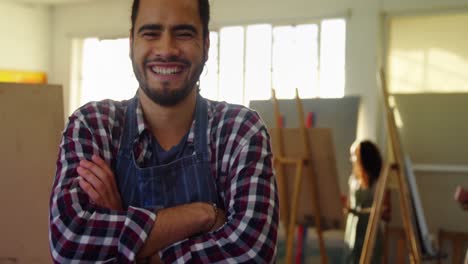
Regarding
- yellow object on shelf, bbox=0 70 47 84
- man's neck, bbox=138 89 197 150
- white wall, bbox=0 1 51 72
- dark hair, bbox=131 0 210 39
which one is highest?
white wall, bbox=0 1 51 72

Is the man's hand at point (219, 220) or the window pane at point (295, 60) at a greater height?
the window pane at point (295, 60)

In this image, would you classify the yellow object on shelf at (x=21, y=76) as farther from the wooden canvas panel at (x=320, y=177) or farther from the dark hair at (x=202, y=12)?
the dark hair at (x=202, y=12)

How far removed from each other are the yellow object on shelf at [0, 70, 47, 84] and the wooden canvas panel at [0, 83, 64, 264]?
475 cm

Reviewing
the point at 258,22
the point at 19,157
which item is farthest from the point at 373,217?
Answer: the point at 258,22

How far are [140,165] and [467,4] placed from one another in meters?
4.14

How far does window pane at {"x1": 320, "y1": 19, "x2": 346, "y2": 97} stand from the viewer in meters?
5.25

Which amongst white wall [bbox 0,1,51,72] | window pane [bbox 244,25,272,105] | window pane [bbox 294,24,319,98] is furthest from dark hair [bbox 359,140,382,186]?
white wall [bbox 0,1,51,72]

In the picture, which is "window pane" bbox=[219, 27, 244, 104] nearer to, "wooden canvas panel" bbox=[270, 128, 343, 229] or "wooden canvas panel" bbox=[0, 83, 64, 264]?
"wooden canvas panel" bbox=[270, 128, 343, 229]

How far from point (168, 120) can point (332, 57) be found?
4.15 metres

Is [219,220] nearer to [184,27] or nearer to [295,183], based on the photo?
[184,27]

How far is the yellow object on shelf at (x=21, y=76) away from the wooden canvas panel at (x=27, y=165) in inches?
187

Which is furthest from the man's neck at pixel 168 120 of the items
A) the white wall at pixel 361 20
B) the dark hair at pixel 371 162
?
the white wall at pixel 361 20

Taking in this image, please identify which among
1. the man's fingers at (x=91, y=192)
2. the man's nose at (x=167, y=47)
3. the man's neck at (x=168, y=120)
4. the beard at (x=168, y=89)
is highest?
the man's nose at (x=167, y=47)

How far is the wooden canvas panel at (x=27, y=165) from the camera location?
6.45 feet
